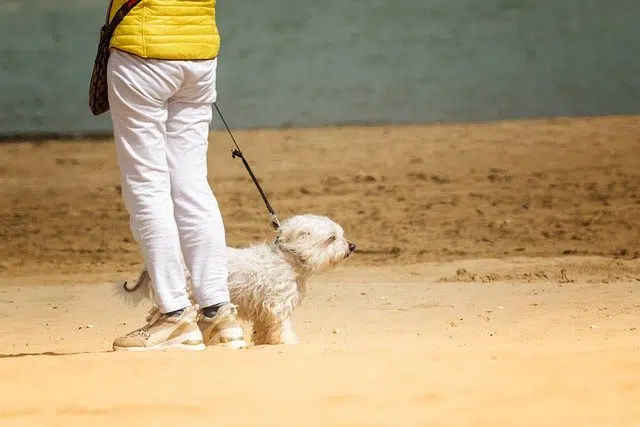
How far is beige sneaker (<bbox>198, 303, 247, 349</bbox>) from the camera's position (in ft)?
19.6

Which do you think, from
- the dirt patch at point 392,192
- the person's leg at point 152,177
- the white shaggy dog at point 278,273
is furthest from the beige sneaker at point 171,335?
the dirt patch at point 392,192

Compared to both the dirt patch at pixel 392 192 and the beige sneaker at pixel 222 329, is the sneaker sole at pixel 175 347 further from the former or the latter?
the dirt patch at pixel 392 192

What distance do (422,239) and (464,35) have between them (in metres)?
6.18

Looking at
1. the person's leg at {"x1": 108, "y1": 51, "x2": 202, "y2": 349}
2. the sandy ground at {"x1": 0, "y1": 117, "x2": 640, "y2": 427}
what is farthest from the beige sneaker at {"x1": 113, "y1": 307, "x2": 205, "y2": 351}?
the sandy ground at {"x1": 0, "y1": 117, "x2": 640, "y2": 427}

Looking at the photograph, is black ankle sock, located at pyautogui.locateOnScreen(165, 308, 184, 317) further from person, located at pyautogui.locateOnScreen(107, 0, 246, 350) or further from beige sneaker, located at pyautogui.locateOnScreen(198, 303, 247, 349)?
beige sneaker, located at pyautogui.locateOnScreen(198, 303, 247, 349)

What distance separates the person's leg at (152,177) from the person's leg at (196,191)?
0.10 meters

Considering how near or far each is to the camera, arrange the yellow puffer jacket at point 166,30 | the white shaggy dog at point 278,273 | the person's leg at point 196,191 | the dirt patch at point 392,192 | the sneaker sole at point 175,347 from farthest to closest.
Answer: the dirt patch at point 392,192, the white shaggy dog at point 278,273, the person's leg at point 196,191, the sneaker sole at point 175,347, the yellow puffer jacket at point 166,30

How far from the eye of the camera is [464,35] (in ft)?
56.6

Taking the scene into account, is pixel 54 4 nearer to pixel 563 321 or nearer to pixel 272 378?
pixel 563 321

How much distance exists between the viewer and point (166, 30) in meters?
5.66

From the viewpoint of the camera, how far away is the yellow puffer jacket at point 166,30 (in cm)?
559

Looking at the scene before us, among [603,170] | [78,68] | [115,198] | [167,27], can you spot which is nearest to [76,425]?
[167,27]

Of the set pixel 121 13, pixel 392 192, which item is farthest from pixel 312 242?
pixel 392 192

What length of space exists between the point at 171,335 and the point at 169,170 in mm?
734
